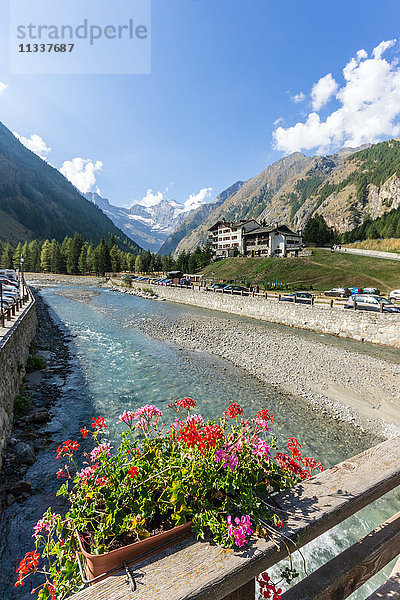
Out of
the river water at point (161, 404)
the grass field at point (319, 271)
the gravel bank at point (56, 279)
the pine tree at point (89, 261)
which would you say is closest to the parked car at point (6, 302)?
the river water at point (161, 404)

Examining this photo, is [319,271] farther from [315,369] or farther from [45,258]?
[45,258]

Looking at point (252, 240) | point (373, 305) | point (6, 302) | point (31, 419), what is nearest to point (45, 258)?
point (252, 240)

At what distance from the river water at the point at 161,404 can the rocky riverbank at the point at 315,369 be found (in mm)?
946

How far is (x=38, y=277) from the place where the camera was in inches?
4023

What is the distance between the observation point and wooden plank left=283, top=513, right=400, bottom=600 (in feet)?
5.38

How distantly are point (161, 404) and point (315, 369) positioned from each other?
31.1ft

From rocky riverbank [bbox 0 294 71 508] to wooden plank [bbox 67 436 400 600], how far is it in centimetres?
771

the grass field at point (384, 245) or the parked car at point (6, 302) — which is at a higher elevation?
the grass field at point (384, 245)

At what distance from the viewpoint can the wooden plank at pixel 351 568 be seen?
1.64 metres

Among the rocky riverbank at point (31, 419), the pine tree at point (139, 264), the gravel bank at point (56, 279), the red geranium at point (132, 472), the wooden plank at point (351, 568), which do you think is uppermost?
the pine tree at point (139, 264)

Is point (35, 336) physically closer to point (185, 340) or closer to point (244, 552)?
point (185, 340)

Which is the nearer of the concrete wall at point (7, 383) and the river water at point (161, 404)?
the river water at point (161, 404)

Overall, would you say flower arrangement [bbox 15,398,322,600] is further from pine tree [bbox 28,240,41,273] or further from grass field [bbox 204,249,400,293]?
pine tree [bbox 28,240,41,273]

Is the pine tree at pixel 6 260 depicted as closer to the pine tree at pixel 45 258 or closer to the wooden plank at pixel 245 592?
the pine tree at pixel 45 258
